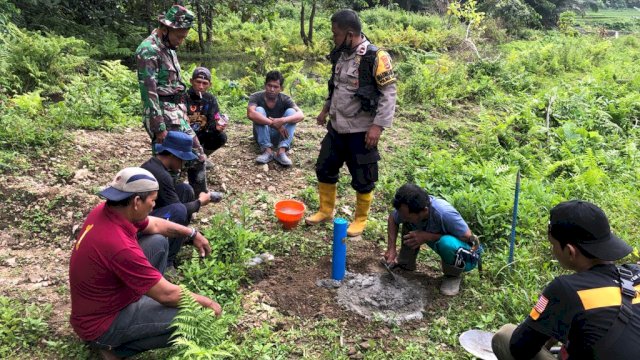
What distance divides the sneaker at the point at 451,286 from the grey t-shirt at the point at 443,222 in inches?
15.8

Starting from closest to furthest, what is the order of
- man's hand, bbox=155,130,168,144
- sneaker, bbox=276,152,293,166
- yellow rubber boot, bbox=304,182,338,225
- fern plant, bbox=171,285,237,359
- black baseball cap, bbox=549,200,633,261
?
1. black baseball cap, bbox=549,200,633,261
2. fern plant, bbox=171,285,237,359
3. man's hand, bbox=155,130,168,144
4. yellow rubber boot, bbox=304,182,338,225
5. sneaker, bbox=276,152,293,166

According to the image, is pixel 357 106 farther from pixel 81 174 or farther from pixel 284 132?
pixel 81 174

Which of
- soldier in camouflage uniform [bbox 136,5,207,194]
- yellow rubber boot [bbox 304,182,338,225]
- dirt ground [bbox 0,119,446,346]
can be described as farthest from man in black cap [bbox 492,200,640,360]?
soldier in camouflage uniform [bbox 136,5,207,194]

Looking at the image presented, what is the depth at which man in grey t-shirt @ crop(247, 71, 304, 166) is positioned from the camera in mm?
5922

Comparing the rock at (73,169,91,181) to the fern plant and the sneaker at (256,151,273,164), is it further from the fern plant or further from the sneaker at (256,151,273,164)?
the fern plant

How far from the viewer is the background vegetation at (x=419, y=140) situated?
10.6 ft

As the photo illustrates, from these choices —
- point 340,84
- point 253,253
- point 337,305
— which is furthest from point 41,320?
point 340,84

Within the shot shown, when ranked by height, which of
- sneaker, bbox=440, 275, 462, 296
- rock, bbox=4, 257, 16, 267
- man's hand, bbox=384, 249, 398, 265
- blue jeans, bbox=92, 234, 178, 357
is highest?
blue jeans, bbox=92, 234, 178, 357

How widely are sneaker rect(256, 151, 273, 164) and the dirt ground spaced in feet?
0.26

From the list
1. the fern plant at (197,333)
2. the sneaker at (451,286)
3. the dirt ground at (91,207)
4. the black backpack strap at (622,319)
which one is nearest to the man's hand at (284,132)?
the dirt ground at (91,207)

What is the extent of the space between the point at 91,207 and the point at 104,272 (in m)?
2.34

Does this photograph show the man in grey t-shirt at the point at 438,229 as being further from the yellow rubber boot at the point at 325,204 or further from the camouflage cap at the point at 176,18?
the camouflage cap at the point at 176,18

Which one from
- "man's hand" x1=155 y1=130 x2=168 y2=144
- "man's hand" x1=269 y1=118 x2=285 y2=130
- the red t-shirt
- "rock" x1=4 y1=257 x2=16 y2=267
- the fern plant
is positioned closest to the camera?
the red t-shirt

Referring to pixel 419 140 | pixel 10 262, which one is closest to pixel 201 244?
pixel 10 262
